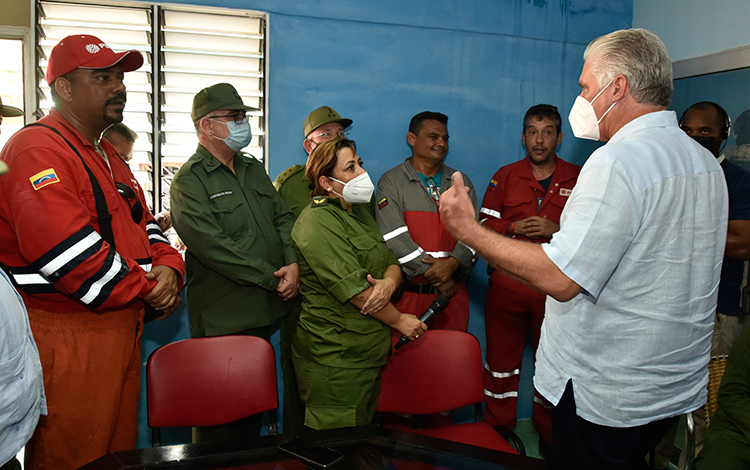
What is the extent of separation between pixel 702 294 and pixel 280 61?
2.65m

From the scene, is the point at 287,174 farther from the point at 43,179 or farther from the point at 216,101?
the point at 43,179

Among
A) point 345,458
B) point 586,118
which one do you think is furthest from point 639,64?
point 345,458

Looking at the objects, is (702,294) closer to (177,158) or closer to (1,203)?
(1,203)

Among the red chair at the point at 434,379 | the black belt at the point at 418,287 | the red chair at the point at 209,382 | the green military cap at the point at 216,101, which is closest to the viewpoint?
the red chair at the point at 209,382

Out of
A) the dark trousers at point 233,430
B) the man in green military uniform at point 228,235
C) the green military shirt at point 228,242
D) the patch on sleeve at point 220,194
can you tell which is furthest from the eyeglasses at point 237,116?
the dark trousers at point 233,430

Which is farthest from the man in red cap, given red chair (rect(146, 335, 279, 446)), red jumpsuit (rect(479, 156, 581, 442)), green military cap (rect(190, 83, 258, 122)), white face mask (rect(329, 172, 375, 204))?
red jumpsuit (rect(479, 156, 581, 442))

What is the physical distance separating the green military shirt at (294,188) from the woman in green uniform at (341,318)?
31.4 inches

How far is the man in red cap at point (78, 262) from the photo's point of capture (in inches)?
66.7

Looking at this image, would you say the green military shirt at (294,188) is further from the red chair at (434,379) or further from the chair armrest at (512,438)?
the chair armrest at (512,438)

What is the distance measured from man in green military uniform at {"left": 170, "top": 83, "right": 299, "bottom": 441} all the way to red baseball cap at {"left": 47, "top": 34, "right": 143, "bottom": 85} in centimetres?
65

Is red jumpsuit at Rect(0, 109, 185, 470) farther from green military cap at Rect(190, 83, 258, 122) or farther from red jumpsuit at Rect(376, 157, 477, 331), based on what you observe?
red jumpsuit at Rect(376, 157, 477, 331)

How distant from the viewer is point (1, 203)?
173 centimetres

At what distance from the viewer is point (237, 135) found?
265 cm

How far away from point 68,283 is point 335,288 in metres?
0.94
